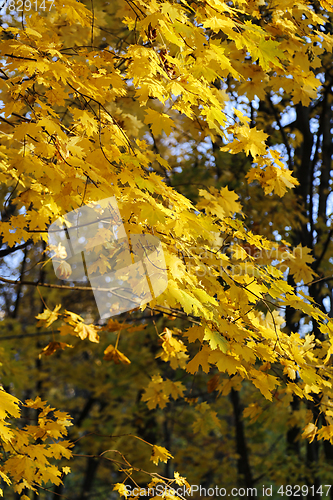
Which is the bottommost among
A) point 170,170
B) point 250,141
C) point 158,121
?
point 170,170

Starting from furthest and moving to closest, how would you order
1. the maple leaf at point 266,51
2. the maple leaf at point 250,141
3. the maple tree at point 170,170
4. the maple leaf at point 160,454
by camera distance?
the maple leaf at point 160,454
the maple leaf at point 250,141
the maple leaf at point 266,51
the maple tree at point 170,170

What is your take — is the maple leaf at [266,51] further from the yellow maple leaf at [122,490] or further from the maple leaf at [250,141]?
the yellow maple leaf at [122,490]

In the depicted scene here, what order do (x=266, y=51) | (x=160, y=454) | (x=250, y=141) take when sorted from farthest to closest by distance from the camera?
(x=160, y=454), (x=250, y=141), (x=266, y=51)

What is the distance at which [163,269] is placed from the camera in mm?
2094

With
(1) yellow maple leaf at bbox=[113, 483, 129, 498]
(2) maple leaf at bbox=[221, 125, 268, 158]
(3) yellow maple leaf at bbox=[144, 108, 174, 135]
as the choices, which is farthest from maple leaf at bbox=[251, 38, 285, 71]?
(1) yellow maple leaf at bbox=[113, 483, 129, 498]

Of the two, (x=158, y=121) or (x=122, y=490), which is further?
(x=122, y=490)

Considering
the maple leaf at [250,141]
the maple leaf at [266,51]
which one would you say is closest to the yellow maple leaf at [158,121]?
the maple leaf at [266,51]

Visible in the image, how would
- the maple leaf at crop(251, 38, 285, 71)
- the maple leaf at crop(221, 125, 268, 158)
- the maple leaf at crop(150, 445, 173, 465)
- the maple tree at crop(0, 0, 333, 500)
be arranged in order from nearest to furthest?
the maple tree at crop(0, 0, 333, 500) < the maple leaf at crop(251, 38, 285, 71) < the maple leaf at crop(221, 125, 268, 158) < the maple leaf at crop(150, 445, 173, 465)

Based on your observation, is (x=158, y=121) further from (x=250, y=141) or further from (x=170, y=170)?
(x=170, y=170)

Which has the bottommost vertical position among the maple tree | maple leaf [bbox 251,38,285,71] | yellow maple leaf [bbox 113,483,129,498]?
yellow maple leaf [bbox 113,483,129,498]

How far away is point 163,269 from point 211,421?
2.88 m

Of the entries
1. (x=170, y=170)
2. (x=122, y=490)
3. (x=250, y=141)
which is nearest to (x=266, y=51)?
(x=250, y=141)

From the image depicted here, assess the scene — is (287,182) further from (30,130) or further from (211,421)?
(211,421)

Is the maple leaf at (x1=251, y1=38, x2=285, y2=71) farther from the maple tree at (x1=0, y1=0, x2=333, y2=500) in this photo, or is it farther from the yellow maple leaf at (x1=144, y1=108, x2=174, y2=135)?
the yellow maple leaf at (x1=144, y1=108, x2=174, y2=135)
